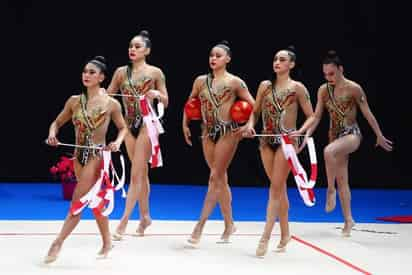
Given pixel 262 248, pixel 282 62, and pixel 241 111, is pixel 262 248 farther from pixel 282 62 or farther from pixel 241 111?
pixel 282 62

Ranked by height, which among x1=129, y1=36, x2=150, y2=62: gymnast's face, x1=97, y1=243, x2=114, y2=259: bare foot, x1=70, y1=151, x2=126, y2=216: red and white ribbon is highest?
x1=129, y1=36, x2=150, y2=62: gymnast's face

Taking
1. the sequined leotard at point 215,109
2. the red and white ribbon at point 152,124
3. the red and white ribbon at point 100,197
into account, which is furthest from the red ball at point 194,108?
the red and white ribbon at point 100,197

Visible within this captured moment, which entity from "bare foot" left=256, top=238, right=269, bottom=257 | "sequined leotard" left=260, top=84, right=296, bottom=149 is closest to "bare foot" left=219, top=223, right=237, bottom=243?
"bare foot" left=256, top=238, right=269, bottom=257

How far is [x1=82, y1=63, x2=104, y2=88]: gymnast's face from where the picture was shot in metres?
5.85

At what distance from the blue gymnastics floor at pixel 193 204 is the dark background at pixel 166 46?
92 centimetres

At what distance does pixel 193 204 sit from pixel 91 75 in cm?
445

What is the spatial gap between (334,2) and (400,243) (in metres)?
5.39

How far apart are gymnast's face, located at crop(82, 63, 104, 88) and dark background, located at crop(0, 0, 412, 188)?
569cm

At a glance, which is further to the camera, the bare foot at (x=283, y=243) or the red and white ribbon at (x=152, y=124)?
the red and white ribbon at (x=152, y=124)

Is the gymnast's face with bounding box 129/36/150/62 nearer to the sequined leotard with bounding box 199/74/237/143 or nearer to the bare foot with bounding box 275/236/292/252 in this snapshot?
the sequined leotard with bounding box 199/74/237/143

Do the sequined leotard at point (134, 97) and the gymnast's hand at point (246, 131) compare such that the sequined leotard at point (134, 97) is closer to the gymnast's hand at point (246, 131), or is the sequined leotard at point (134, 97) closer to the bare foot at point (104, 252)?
the gymnast's hand at point (246, 131)

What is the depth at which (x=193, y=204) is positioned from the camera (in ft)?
32.9

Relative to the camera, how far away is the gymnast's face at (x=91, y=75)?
5.85m

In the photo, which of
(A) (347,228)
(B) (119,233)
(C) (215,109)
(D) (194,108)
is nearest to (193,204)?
(A) (347,228)
